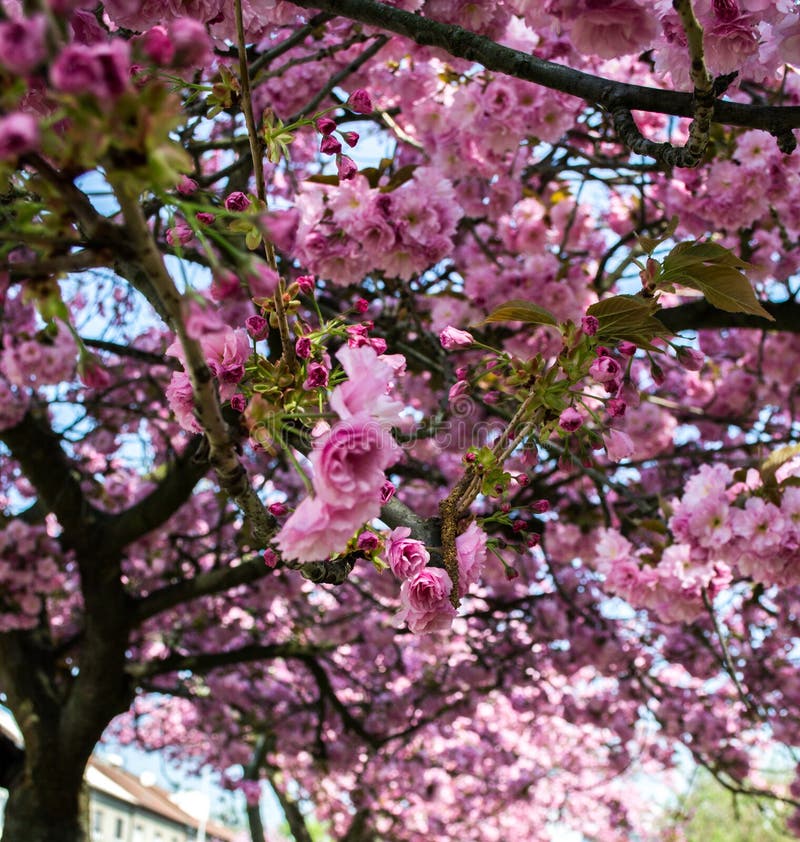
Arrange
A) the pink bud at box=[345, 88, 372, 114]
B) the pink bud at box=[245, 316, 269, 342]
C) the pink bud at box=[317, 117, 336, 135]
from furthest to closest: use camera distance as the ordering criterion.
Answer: the pink bud at box=[345, 88, 372, 114]
the pink bud at box=[317, 117, 336, 135]
the pink bud at box=[245, 316, 269, 342]

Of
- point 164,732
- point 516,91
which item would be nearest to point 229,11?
point 516,91

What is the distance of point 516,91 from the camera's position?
102 inches

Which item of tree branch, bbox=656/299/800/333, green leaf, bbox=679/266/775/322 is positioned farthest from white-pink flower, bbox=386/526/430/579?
tree branch, bbox=656/299/800/333

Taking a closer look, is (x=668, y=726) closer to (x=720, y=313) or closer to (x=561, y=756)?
(x=720, y=313)

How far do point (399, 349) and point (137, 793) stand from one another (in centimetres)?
1685

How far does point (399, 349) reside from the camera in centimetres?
277

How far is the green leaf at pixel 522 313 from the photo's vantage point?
140 cm

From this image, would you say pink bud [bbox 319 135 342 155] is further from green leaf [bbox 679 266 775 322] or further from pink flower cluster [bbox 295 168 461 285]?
pink flower cluster [bbox 295 168 461 285]

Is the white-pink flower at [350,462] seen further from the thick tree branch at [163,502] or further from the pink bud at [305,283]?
the thick tree branch at [163,502]

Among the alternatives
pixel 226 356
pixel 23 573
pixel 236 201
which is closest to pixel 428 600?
pixel 226 356

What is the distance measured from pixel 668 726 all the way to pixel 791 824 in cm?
126

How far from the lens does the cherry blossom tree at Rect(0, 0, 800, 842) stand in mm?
899

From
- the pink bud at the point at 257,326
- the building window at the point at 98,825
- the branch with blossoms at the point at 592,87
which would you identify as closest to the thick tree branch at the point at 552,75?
the branch with blossoms at the point at 592,87

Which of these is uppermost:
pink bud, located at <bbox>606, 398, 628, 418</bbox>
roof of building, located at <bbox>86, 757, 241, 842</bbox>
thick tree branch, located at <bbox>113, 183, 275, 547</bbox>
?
roof of building, located at <bbox>86, 757, 241, 842</bbox>
